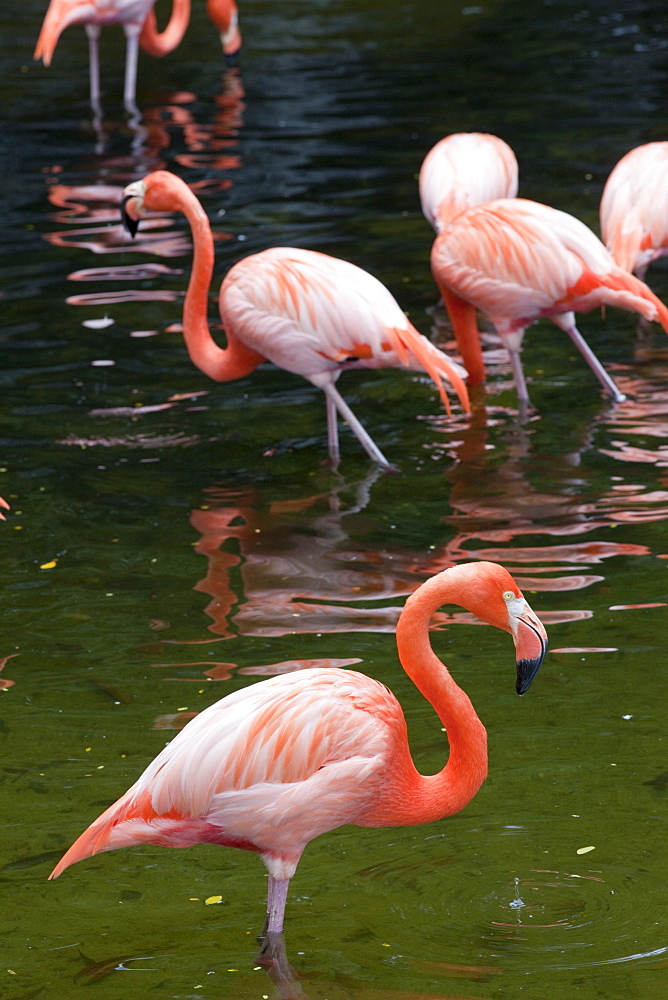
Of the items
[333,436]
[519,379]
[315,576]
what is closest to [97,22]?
[519,379]

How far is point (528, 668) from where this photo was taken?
286 cm

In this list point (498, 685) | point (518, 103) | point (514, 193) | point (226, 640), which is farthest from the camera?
point (518, 103)

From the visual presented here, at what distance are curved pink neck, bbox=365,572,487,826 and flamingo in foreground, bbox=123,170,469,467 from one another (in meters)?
2.29

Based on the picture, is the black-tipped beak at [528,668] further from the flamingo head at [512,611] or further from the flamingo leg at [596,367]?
the flamingo leg at [596,367]

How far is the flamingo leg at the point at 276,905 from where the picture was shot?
9.56 ft

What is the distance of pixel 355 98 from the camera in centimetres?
1138

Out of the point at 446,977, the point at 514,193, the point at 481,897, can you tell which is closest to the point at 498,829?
the point at 481,897

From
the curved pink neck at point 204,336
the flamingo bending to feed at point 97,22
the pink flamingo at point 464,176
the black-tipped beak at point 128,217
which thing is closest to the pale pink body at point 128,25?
the flamingo bending to feed at point 97,22

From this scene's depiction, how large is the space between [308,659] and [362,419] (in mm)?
2130

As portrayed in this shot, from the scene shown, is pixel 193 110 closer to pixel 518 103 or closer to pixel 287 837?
pixel 518 103

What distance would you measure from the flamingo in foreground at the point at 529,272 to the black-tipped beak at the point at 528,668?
2992 mm

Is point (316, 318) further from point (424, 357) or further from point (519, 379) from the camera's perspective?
point (519, 379)

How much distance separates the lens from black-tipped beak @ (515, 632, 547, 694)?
2.85 m

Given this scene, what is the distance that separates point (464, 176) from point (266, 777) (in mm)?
4819
